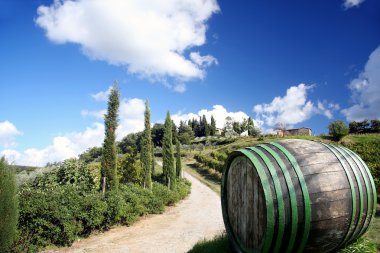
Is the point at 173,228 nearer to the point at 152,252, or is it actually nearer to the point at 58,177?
the point at 152,252

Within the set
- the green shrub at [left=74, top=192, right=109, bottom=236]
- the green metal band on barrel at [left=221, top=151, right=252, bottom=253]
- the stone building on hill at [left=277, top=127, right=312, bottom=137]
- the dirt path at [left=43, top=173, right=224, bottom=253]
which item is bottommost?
the dirt path at [left=43, top=173, right=224, bottom=253]

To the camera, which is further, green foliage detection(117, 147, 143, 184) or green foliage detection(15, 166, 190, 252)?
green foliage detection(117, 147, 143, 184)

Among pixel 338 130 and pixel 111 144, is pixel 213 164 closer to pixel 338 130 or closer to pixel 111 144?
pixel 338 130

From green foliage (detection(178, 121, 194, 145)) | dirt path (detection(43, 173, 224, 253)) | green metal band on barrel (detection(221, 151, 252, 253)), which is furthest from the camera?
green foliage (detection(178, 121, 194, 145))

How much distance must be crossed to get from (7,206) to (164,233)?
5.90 m

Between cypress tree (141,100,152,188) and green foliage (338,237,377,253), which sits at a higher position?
cypress tree (141,100,152,188)

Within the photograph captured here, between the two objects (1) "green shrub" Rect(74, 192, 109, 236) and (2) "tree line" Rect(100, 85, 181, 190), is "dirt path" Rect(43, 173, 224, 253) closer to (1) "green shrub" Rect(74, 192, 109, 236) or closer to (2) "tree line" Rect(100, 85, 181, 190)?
(1) "green shrub" Rect(74, 192, 109, 236)

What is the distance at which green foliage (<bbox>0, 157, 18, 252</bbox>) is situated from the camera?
23.7ft

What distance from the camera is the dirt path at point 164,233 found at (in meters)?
9.55

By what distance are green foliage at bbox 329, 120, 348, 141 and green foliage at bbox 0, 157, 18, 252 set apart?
34745 millimetres

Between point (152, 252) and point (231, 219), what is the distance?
4808 millimetres

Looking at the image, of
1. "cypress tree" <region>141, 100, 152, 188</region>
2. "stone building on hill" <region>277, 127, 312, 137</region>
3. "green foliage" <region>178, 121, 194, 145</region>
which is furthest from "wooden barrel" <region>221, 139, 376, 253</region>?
"green foliage" <region>178, 121, 194, 145</region>

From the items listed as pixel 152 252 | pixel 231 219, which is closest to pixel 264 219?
pixel 231 219

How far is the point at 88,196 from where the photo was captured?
11242mm
